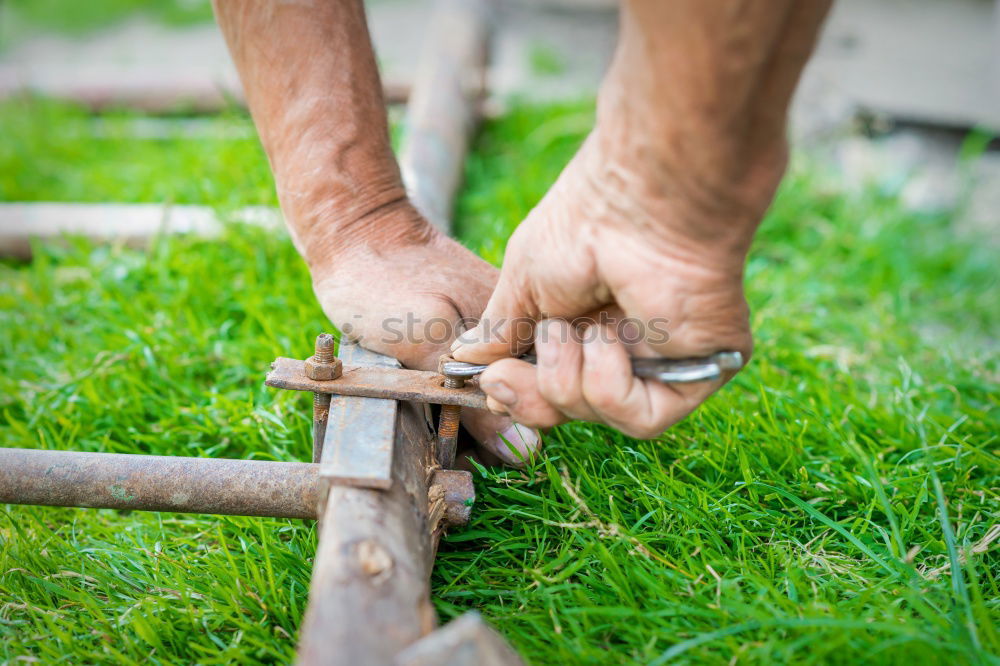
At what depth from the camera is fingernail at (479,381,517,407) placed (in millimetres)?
1440

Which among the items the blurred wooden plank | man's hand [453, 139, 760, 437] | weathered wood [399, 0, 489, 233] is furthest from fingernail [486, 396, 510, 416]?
the blurred wooden plank

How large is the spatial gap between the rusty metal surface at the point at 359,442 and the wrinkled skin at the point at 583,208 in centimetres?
19

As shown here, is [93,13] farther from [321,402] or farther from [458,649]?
[458,649]

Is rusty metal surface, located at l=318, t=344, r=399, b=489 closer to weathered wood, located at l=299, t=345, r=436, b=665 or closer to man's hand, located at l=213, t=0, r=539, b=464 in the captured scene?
weathered wood, located at l=299, t=345, r=436, b=665

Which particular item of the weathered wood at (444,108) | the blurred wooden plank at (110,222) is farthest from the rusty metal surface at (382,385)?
the blurred wooden plank at (110,222)

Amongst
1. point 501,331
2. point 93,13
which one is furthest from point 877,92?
point 93,13

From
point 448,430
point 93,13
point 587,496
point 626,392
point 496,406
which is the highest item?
point 93,13

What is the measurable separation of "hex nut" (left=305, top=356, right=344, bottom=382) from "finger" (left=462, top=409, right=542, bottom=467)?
1.05 ft

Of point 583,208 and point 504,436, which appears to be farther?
point 504,436

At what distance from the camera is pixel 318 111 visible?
1.86 meters

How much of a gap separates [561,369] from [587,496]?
41 centimetres

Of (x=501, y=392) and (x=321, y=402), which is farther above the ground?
(x=501, y=392)

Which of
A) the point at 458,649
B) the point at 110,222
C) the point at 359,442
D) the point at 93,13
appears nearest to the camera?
the point at 458,649

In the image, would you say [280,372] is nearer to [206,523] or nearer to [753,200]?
[206,523]
